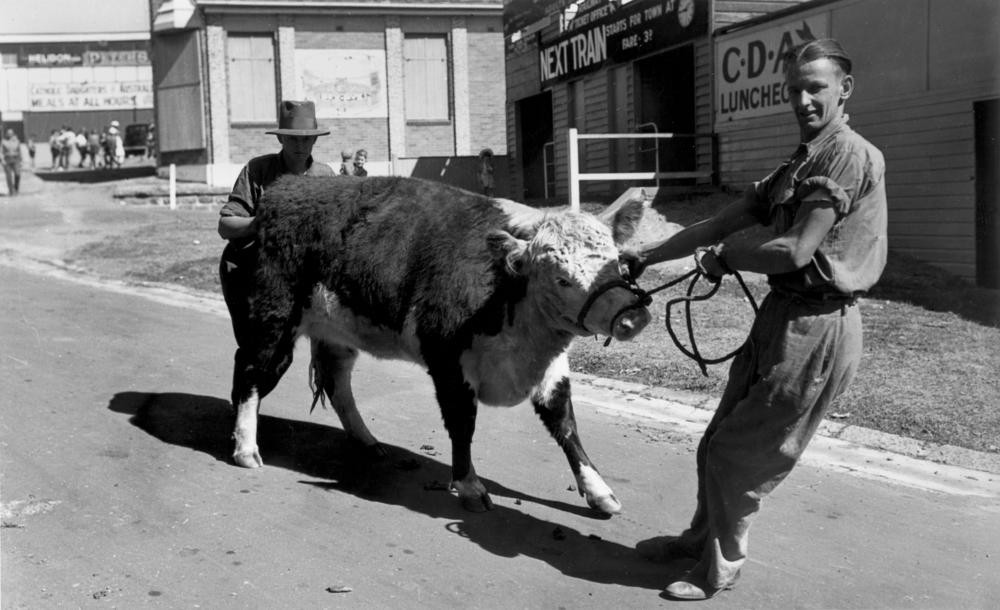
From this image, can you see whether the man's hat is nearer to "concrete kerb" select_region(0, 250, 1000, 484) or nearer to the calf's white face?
the calf's white face

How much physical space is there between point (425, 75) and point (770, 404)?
3170cm

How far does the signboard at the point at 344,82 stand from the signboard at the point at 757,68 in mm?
17184

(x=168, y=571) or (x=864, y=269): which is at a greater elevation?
(x=864, y=269)

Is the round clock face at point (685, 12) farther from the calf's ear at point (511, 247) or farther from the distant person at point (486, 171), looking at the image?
the calf's ear at point (511, 247)

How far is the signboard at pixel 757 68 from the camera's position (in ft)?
52.6

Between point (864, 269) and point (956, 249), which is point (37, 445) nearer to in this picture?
point (864, 269)

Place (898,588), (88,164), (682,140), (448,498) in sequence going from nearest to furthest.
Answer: (898,588), (448,498), (682,140), (88,164)

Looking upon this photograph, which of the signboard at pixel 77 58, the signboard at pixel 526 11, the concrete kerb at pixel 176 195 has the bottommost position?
the concrete kerb at pixel 176 195

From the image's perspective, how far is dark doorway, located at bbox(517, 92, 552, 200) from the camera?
28266 mm

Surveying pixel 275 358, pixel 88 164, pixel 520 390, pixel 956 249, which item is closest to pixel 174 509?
pixel 275 358

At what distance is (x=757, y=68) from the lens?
17.4m

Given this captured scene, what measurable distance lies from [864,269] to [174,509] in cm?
371

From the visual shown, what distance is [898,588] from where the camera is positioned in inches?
176

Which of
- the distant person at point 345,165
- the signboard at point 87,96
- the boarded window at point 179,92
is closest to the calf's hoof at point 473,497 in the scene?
the distant person at point 345,165
